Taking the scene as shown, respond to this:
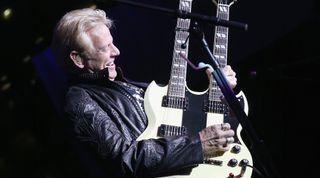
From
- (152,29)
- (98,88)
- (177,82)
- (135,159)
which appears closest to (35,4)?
(152,29)

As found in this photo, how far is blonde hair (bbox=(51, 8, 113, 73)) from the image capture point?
2.92m

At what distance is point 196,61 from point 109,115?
3.60ft

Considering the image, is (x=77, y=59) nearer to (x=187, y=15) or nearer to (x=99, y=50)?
(x=99, y=50)

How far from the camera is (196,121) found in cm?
261

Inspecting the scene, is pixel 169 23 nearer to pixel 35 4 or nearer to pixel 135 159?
pixel 35 4

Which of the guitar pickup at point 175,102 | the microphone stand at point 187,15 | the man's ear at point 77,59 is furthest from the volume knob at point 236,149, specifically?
the man's ear at point 77,59

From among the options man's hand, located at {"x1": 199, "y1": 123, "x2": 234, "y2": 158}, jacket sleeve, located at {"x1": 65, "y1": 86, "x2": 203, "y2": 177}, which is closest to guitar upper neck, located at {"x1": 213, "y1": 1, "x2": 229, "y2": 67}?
man's hand, located at {"x1": 199, "y1": 123, "x2": 234, "y2": 158}

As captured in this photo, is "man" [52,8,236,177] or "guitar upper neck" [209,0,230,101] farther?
"guitar upper neck" [209,0,230,101]

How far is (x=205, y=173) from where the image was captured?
8.07 feet

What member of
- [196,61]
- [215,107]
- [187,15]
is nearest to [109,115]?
[215,107]

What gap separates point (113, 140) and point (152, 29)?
4.88ft

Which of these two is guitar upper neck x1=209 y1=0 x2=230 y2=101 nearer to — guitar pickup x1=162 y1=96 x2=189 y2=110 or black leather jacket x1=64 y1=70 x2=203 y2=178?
guitar pickup x1=162 y1=96 x2=189 y2=110

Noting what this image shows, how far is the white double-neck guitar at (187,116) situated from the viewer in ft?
8.17

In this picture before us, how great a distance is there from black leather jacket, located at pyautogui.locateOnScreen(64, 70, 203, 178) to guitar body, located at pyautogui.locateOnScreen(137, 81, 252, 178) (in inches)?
3.6
